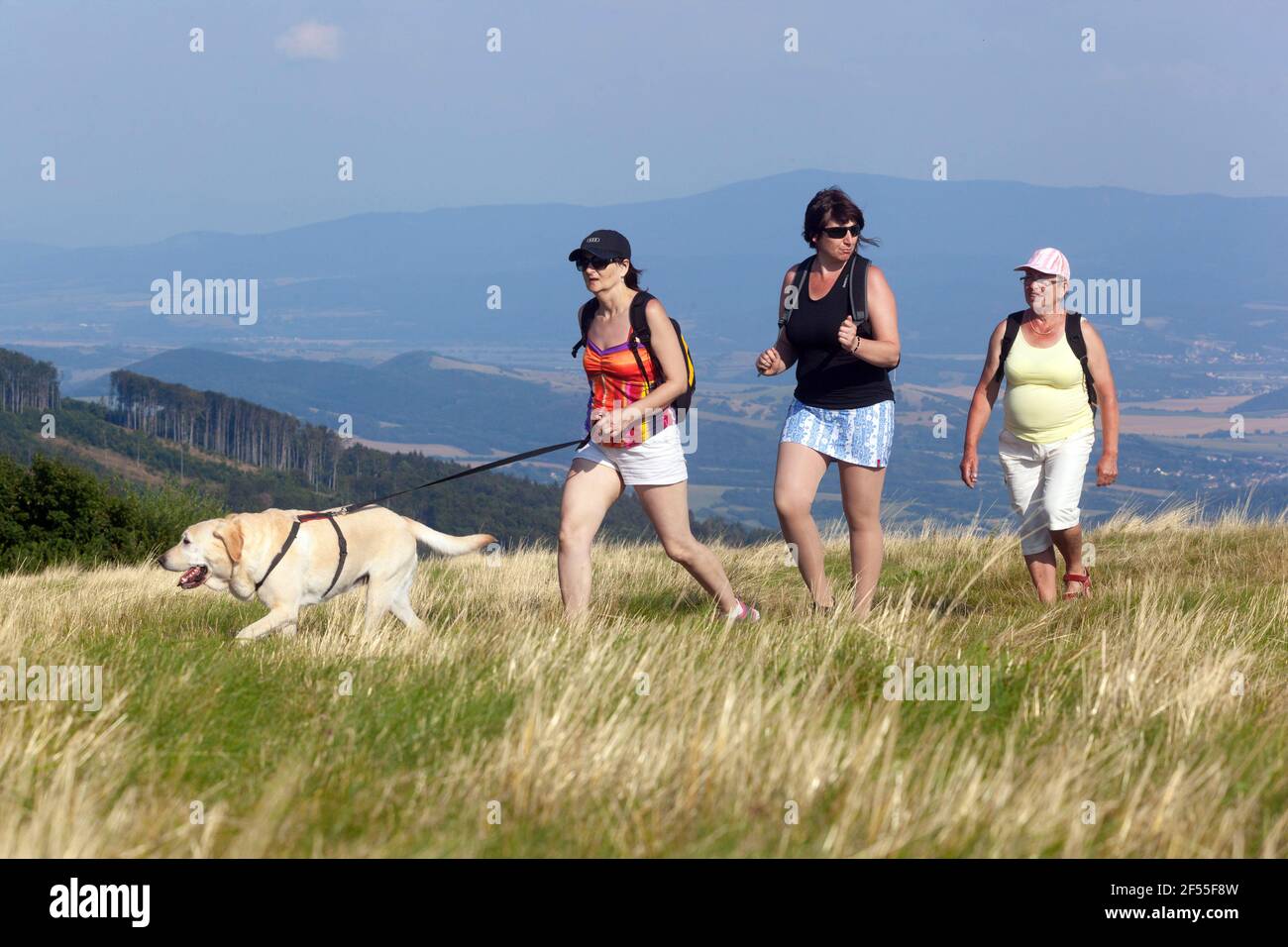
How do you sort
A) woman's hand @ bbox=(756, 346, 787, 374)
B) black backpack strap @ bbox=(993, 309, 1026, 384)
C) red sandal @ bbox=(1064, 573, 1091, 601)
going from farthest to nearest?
red sandal @ bbox=(1064, 573, 1091, 601) → black backpack strap @ bbox=(993, 309, 1026, 384) → woman's hand @ bbox=(756, 346, 787, 374)

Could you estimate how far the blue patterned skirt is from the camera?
6.42m

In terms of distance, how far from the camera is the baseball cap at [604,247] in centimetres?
611


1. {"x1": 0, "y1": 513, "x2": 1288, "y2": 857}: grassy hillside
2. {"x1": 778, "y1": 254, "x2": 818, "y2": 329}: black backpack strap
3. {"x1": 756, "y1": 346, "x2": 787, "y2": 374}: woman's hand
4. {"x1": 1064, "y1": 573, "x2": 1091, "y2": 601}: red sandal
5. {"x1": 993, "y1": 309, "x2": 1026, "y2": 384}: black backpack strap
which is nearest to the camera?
{"x1": 0, "y1": 513, "x2": 1288, "y2": 857}: grassy hillside

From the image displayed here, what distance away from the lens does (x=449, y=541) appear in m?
6.83

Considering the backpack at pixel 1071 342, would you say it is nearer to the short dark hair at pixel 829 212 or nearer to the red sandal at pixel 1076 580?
the red sandal at pixel 1076 580

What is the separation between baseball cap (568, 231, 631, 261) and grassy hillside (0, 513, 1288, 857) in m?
1.69

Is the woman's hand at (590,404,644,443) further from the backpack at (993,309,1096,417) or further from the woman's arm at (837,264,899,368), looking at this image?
the backpack at (993,309,1096,417)

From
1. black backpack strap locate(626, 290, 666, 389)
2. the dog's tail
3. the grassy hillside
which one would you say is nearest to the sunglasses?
black backpack strap locate(626, 290, 666, 389)

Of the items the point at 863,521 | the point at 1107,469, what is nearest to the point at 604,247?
the point at 863,521

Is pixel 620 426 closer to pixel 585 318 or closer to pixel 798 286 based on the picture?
pixel 585 318

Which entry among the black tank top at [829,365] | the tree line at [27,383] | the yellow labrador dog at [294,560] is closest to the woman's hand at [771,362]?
the black tank top at [829,365]

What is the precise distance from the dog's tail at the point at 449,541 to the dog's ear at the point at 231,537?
85 centimetres

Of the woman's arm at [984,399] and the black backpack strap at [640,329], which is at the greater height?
the black backpack strap at [640,329]
